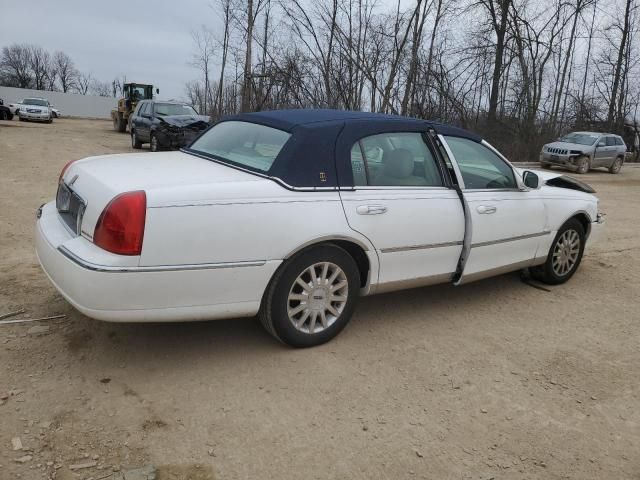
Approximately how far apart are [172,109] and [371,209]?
15.7 meters

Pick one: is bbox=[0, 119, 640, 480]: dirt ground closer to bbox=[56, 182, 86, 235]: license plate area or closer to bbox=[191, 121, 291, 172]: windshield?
bbox=[56, 182, 86, 235]: license plate area

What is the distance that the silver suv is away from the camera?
797 inches

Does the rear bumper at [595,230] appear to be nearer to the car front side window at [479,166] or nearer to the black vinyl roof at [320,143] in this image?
the car front side window at [479,166]

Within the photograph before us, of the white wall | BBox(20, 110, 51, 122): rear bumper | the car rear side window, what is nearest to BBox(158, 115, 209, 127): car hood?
the car rear side window

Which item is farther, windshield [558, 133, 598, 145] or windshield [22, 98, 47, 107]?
windshield [22, 98, 47, 107]

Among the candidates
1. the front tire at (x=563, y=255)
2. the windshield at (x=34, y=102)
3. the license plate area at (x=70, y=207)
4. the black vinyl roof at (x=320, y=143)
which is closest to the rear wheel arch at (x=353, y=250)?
the black vinyl roof at (x=320, y=143)

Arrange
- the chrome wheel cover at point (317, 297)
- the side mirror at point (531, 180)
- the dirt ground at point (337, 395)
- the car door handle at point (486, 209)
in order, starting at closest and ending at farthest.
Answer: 1. the dirt ground at point (337, 395)
2. the chrome wheel cover at point (317, 297)
3. the car door handle at point (486, 209)
4. the side mirror at point (531, 180)

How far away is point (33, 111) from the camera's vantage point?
3347 cm

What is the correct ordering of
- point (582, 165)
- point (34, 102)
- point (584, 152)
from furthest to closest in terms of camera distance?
point (34, 102), point (582, 165), point (584, 152)

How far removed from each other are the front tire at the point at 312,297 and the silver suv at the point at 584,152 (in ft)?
62.7

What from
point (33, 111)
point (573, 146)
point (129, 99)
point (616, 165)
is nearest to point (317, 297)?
point (573, 146)

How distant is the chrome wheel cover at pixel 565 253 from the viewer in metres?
5.22

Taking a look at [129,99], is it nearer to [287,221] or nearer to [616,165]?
[616,165]

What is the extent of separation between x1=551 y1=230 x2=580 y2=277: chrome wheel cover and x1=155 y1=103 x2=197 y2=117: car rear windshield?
578 inches
